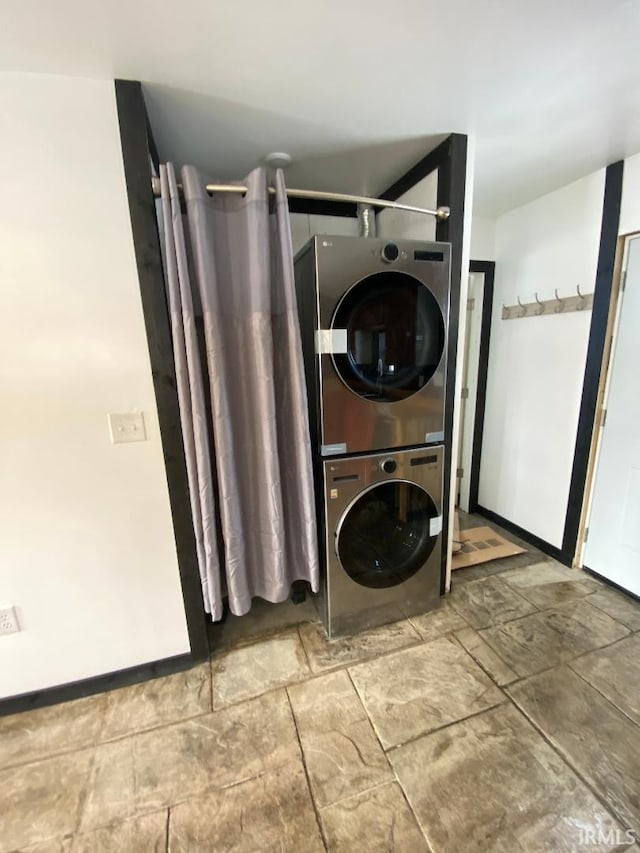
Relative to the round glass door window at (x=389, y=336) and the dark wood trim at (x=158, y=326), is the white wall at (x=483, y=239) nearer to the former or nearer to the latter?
the round glass door window at (x=389, y=336)

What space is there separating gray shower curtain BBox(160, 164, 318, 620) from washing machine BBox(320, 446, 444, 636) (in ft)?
0.45

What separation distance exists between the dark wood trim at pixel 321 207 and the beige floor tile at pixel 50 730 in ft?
8.93

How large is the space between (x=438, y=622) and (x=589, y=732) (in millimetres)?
666

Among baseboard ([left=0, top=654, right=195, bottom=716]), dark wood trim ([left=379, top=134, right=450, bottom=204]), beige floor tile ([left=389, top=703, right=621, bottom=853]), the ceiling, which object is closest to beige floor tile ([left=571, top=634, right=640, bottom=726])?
beige floor tile ([left=389, top=703, right=621, bottom=853])

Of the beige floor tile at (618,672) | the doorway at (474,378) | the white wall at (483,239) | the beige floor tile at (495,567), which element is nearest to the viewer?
the beige floor tile at (618,672)

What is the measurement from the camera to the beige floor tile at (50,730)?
4.10 ft

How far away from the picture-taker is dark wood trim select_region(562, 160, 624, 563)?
1.82m

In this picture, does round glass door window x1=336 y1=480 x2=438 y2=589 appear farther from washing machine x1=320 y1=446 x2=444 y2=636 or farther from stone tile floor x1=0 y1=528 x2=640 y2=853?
stone tile floor x1=0 y1=528 x2=640 y2=853

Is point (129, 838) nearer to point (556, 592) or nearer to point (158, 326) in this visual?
point (158, 326)

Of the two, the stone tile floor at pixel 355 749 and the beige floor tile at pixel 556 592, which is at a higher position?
the beige floor tile at pixel 556 592

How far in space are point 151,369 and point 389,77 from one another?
1.35 m

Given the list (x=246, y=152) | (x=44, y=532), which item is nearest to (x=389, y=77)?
(x=246, y=152)

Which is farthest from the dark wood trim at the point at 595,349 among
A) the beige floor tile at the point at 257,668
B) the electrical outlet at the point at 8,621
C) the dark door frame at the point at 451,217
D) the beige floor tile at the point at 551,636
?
the electrical outlet at the point at 8,621

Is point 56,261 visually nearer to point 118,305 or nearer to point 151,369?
point 118,305
